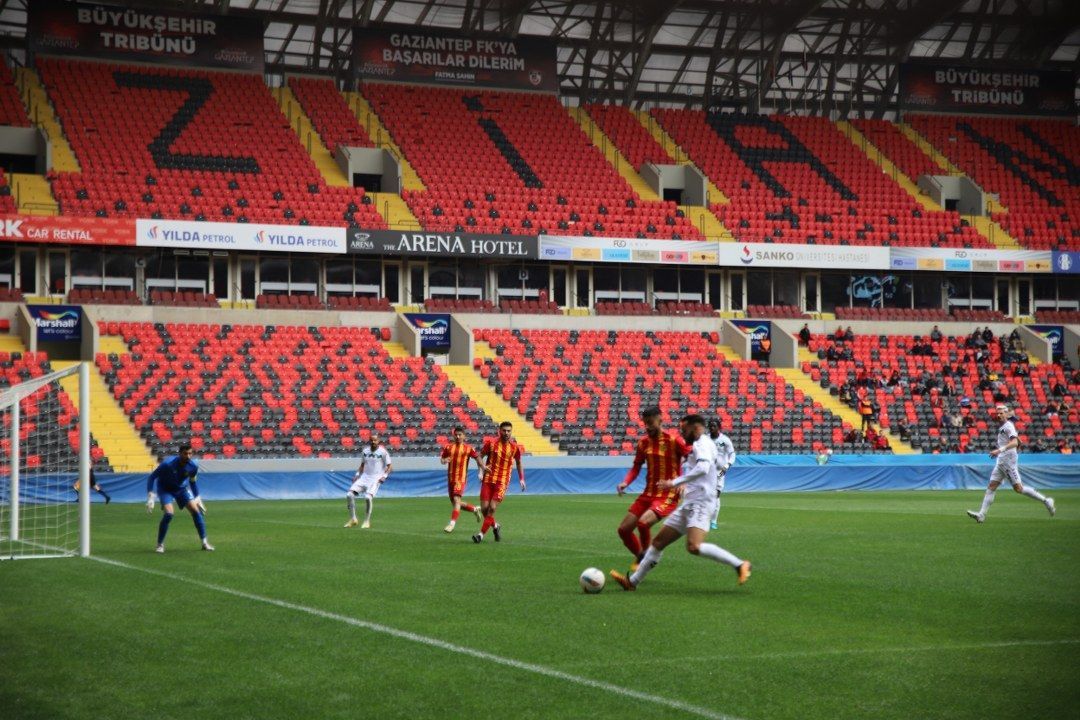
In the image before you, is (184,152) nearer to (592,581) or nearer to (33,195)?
(33,195)

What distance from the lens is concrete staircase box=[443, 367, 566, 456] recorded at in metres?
45.9

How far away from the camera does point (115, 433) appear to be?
41250 mm

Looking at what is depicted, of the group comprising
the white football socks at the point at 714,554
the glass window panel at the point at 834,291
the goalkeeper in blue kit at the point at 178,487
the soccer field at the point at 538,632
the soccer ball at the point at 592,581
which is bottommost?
the soccer field at the point at 538,632

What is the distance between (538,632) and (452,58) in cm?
5565

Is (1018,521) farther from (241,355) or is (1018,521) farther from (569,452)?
(241,355)

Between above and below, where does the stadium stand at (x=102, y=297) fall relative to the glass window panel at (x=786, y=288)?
below

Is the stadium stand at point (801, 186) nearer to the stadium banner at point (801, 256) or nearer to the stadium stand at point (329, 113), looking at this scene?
the stadium banner at point (801, 256)

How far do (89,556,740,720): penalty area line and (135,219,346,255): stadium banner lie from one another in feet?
118

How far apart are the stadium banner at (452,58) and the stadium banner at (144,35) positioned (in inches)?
216

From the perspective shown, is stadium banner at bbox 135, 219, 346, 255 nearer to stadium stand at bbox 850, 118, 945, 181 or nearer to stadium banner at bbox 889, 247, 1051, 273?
stadium banner at bbox 889, 247, 1051, 273

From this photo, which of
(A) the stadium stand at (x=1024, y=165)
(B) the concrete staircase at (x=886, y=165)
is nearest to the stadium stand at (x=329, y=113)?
(B) the concrete staircase at (x=886, y=165)

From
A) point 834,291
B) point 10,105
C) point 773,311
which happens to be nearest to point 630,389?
point 773,311

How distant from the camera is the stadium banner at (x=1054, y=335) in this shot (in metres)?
58.7

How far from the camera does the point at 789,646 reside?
1034cm
